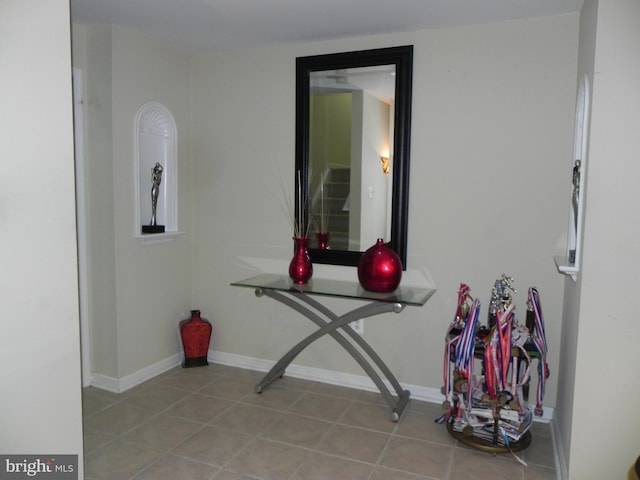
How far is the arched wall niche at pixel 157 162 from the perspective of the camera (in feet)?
11.0

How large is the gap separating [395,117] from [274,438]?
2.01m

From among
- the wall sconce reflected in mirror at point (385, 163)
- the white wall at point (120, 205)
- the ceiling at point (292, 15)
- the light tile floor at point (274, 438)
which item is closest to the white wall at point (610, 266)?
the light tile floor at point (274, 438)

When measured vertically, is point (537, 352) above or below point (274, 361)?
above

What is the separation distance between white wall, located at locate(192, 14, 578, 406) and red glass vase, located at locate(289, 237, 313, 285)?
272 mm

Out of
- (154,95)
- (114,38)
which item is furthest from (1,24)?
(154,95)

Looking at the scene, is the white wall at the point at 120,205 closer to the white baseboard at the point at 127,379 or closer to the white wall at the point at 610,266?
the white baseboard at the point at 127,379

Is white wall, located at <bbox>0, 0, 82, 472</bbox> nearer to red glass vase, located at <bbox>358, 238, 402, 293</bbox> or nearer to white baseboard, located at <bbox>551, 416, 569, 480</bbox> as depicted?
red glass vase, located at <bbox>358, 238, 402, 293</bbox>

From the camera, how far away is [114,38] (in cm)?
308

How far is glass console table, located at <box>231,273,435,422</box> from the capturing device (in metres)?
2.81

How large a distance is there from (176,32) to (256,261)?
1612mm

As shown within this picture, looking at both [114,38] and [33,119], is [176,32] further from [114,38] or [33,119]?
[33,119]

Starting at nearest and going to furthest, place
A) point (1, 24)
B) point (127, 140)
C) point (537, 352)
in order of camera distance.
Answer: point (1, 24)
point (537, 352)
point (127, 140)

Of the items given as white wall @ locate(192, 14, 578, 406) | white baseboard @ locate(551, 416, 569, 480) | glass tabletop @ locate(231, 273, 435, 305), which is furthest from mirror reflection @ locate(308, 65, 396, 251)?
white baseboard @ locate(551, 416, 569, 480)

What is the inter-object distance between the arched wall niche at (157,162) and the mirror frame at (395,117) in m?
0.96
